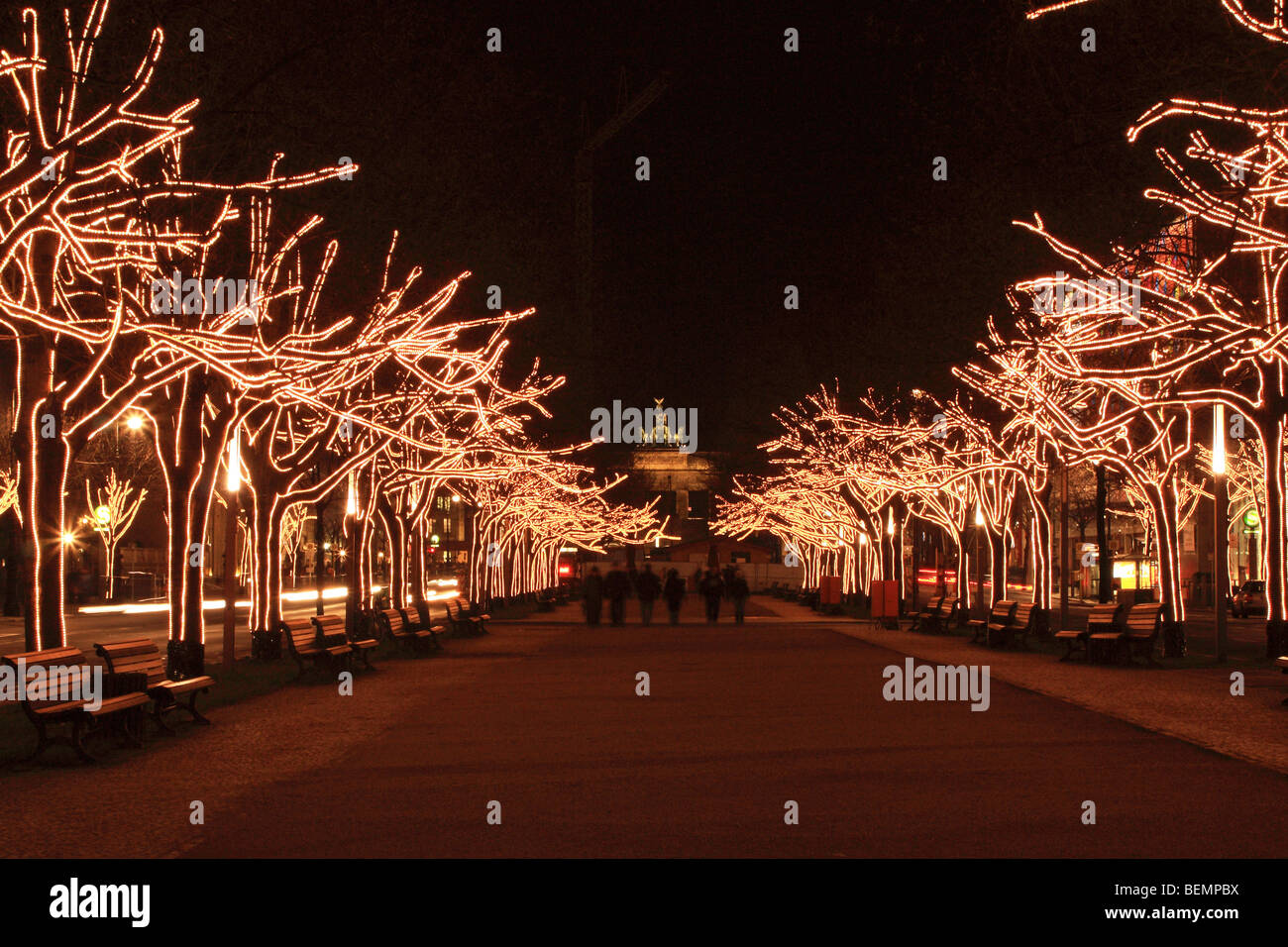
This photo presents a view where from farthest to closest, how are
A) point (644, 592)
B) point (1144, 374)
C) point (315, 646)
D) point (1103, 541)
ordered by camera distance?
point (1103, 541) → point (644, 592) → point (315, 646) → point (1144, 374)

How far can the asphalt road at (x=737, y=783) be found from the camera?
9.01 m

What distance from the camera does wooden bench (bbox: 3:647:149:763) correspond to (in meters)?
12.6

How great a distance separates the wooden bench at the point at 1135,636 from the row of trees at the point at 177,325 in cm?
971

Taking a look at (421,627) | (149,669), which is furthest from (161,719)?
(421,627)

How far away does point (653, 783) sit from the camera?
11.5m

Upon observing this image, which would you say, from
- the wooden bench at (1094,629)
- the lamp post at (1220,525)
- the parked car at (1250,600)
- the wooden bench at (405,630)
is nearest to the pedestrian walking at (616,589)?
the wooden bench at (405,630)

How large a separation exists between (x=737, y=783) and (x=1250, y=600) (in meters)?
54.6

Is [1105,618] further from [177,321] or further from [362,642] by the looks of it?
[177,321]

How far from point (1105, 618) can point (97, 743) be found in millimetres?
17697

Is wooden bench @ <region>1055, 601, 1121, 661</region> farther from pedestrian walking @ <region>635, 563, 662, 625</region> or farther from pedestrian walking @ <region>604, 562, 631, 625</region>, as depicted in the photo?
pedestrian walking @ <region>604, 562, 631, 625</region>

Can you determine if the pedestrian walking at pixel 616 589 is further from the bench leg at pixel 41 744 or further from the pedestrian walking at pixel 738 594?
the bench leg at pixel 41 744

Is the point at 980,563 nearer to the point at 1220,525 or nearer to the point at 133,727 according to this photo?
the point at 1220,525

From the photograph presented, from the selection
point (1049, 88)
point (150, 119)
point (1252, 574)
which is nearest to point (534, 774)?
point (150, 119)

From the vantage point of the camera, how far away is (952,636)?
36438 millimetres
